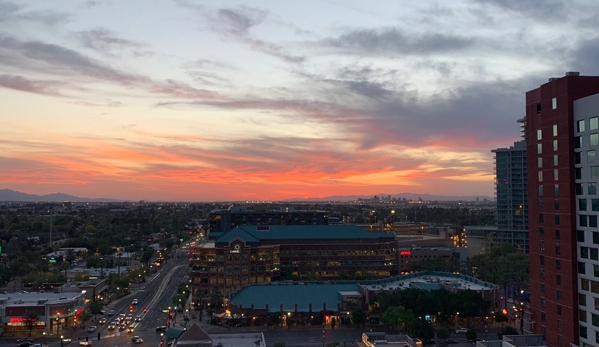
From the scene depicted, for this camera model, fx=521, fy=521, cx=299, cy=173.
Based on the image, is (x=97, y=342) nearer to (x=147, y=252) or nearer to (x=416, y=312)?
(x=416, y=312)

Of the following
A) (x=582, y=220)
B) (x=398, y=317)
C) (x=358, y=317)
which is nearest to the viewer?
(x=582, y=220)

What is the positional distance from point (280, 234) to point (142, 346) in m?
75.7

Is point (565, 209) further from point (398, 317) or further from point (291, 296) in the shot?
point (291, 296)

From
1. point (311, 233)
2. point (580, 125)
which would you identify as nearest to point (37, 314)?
point (311, 233)

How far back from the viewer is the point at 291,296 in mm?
109062

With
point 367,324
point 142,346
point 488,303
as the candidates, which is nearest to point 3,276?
point 142,346

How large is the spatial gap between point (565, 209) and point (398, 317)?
47.3 m

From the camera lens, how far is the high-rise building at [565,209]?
161 feet

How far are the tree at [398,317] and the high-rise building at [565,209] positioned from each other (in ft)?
121

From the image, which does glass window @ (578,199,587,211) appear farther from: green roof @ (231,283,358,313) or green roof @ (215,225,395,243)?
green roof @ (215,225,395,243)

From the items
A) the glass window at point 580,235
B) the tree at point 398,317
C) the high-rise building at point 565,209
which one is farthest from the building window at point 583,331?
the tree at point 398,317

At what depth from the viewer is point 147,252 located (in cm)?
19225

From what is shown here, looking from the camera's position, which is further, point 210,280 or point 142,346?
point 210,280

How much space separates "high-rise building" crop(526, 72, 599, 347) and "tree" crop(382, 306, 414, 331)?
121ft
